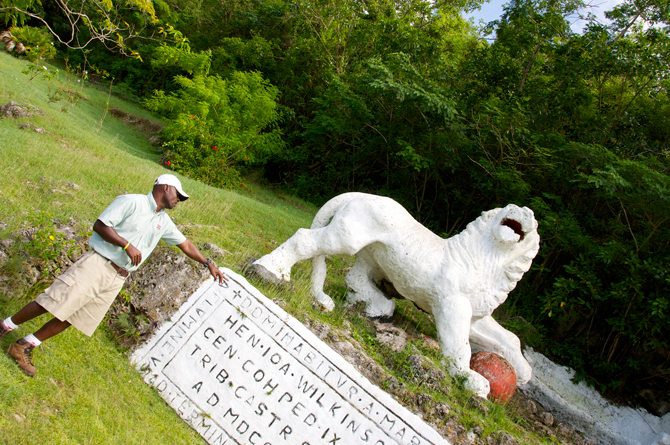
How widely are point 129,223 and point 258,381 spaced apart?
1476 millimetres

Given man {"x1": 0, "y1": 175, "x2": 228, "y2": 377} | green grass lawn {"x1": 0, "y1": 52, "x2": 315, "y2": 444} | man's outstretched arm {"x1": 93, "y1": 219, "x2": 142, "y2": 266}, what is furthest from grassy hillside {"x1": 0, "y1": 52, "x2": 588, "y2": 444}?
man's outstretched arm {"x1": 93, "y1": 219, "x2": 142, "y2": 266}

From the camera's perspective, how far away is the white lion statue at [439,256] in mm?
4645

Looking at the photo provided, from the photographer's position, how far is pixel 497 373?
184 inches

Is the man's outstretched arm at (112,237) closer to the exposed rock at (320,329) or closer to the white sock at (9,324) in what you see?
the white sock at (9,324)

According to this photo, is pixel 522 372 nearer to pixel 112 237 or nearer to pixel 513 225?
pixel 513 225

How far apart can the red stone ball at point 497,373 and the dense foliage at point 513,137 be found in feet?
8.21

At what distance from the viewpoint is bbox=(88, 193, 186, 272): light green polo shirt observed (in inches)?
126

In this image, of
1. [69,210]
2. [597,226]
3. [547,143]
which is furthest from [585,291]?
[69,210]

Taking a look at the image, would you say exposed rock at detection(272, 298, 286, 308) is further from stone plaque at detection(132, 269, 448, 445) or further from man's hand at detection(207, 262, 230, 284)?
man's hand at detection(207, 262, 230, 284)

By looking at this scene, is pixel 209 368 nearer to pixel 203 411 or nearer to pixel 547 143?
pixel 203 411

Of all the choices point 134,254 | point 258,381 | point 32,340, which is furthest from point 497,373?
point 32,340

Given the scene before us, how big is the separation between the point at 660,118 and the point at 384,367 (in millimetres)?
8168

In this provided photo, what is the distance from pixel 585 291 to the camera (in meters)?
6.85

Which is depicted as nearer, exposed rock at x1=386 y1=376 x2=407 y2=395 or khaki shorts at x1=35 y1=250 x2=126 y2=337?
khaki shorts at x1=35 y1=250 x2=126 y2=337
